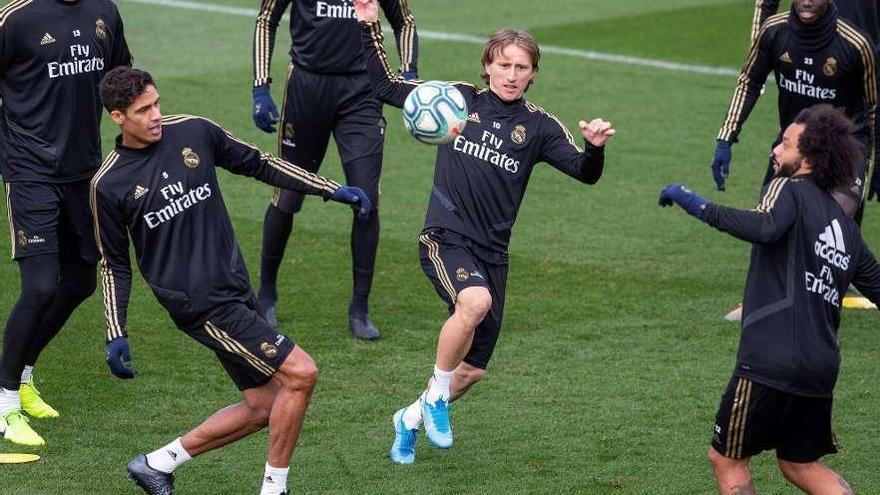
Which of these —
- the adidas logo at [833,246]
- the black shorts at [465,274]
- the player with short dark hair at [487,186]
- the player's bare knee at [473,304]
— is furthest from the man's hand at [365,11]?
the adidas logo at [833,246]

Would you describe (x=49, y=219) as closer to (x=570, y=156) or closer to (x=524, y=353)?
(x=570, y=156)

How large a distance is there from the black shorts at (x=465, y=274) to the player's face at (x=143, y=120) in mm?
1573

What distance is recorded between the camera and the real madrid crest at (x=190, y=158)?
7164 mm

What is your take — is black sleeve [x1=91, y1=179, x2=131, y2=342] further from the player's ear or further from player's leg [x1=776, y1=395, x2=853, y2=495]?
player's leg [x1=776, y1=395, x2=853, y2=495]

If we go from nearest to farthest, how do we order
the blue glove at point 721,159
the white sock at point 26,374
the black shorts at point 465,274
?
1. the black shorts at point 465,274
2. the white sock at point 26,374
3. the blue glove at point 721,159

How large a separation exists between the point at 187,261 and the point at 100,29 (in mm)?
1956

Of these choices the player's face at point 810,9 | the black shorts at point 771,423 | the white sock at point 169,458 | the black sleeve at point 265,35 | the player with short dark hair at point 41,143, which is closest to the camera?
the black shorts at point 771,423

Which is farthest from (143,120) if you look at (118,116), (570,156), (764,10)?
(764,10)

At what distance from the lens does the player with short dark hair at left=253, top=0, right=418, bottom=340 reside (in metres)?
10.1

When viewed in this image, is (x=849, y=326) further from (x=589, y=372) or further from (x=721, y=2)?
→ (x=721, y=2)

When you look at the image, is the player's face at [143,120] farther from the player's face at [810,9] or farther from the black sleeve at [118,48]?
the player's face at [810,9]

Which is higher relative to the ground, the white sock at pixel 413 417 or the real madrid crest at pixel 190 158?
the real madrid crest at pixel 190 158

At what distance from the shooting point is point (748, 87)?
10.2 meters

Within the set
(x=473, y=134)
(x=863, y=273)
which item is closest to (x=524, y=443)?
(x=473, y=134)
